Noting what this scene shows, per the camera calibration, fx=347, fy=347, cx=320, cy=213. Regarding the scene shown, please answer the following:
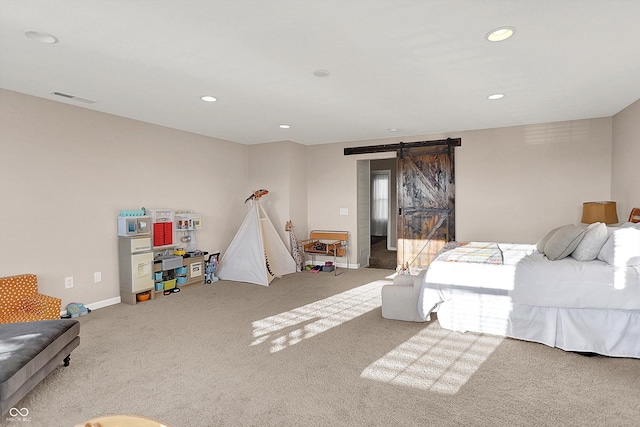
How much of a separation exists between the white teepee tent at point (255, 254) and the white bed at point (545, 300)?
9.22ft

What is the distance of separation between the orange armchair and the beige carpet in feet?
1.37

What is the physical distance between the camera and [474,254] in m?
3.72

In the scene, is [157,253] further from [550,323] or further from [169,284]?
[550,323]

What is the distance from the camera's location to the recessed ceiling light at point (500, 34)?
238 centimetres

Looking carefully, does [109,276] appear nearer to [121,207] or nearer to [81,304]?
[81,304]

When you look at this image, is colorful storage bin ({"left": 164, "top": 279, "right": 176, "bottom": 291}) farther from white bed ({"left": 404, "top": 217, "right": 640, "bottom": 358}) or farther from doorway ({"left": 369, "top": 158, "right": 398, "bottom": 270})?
doorway ({"left": 369, "top": 158, "right": 398, "bottom": 270})

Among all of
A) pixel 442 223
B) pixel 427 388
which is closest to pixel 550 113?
pixel 442 223

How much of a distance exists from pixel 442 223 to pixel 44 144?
5.57 meters

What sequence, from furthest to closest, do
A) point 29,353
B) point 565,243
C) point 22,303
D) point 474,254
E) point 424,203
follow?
point 424,203 < point 474,254 < point 22,303 < point 565,243 < point 29,353

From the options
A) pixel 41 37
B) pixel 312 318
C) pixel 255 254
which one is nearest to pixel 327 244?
pixel 255 254

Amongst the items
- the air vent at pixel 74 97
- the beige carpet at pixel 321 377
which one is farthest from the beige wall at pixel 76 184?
the beige carpet at pixel 321 377

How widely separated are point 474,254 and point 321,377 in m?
2.16

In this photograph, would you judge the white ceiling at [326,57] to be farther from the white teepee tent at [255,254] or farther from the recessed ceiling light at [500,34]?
the white teepee tent at [255,254]

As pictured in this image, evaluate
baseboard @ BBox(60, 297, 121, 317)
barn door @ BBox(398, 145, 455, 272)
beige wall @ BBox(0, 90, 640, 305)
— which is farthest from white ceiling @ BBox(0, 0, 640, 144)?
baseboard @ BBox(60, 297, 121, 317)
